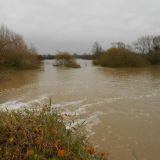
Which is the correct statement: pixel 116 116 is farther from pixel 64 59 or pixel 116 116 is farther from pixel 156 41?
pixel 156 41

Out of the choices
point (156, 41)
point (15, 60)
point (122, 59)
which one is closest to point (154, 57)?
point (122, 59)

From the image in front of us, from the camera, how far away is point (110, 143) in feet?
22.5

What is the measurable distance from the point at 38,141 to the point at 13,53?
33942 mm

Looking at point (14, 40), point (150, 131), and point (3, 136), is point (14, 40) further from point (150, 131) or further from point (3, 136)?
point (3, 136)

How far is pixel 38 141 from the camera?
2930mm

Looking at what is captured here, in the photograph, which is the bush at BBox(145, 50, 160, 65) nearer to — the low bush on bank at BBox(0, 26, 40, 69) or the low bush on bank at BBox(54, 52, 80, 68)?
the low bush on bank at BBox(54, 52, 80, 68)

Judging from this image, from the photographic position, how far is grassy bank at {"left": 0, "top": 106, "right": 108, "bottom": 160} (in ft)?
9.25

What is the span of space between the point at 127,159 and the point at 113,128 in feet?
7.14

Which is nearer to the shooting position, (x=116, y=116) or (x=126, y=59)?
(x=116, y=116)

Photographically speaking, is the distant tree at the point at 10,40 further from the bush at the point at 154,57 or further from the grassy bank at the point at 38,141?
the grassy bank at the point at 38,141

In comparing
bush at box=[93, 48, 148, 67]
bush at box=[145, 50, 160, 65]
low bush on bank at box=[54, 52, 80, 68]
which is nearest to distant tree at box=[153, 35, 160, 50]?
bush at box=[145, 50, 160, 65]

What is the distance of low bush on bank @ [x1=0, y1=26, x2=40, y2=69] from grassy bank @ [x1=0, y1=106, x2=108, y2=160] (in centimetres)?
3173

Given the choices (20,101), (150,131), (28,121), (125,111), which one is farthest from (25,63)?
(28,121)

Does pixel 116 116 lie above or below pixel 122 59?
below
